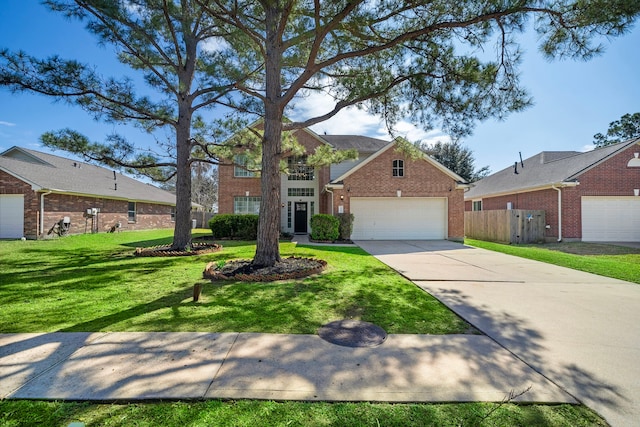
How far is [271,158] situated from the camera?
7.54 meters

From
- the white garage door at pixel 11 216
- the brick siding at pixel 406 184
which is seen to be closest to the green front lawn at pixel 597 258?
the brick siding at pixel 406 184

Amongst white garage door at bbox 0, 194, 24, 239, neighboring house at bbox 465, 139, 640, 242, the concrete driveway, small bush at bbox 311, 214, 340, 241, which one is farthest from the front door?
white garage door at bbox 0, 194, 24, 239

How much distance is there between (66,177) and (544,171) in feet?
93.2

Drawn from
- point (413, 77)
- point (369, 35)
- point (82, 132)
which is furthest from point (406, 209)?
point (82, 132)

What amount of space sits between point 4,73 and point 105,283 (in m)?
6.12

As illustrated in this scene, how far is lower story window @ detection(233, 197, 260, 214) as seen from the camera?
65.7 ft

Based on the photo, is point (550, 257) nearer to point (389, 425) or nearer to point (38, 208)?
point (389, 425)

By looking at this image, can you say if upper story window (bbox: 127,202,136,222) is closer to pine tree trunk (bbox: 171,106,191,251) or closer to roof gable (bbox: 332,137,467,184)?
pine tree trunk (bbox: 171,106,191,251)

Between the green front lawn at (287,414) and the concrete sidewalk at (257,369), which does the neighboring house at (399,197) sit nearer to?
the concrete sidewalk at (257,369)

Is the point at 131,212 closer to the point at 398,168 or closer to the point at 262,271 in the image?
the point at 398,168

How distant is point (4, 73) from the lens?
7449 mm

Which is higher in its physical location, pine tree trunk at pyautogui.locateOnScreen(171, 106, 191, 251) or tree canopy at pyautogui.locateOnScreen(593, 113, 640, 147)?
tree canopy at pyautogui.locateOnScreen(593, 113, 640, 147)

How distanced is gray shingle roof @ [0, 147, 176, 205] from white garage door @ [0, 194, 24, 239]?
1.25 m

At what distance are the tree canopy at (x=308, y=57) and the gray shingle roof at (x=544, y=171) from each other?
11457 millimetres
